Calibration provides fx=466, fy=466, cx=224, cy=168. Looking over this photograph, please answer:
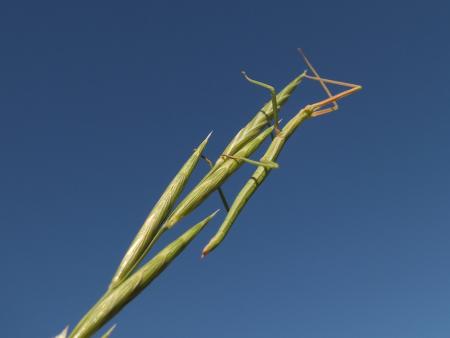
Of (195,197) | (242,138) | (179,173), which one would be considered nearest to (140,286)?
(195,197)

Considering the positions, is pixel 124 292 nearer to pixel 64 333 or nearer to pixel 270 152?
pixel 64 333

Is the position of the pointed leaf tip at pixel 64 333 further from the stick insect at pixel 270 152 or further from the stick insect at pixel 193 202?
the stick insect at pixel 270 152

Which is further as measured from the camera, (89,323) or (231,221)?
(231,221)

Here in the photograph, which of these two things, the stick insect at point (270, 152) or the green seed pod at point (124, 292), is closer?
the green seed pod at point (124, 292)

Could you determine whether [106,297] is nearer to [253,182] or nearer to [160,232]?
[160,232]

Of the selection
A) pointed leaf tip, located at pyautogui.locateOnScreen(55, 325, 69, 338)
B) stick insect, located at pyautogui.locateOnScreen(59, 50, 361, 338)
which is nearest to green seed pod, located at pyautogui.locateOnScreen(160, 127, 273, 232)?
stick insect, located at pyautogui.locateOnScreen(59, 50, 361, 338)

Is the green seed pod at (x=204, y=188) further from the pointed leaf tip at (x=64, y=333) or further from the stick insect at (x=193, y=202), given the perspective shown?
the pointed leaf tip at (x=64, y=333)

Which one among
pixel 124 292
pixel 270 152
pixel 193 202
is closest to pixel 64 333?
pixel 124 292

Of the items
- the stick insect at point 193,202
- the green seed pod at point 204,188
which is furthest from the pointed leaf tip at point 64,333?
the green seed pod at point 204,188

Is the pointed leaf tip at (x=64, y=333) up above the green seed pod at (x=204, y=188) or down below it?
below

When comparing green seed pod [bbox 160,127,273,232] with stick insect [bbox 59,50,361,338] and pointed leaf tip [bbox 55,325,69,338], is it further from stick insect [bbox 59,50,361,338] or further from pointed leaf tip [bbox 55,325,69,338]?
pointed leaf tip [bbox 55,325,69,338]

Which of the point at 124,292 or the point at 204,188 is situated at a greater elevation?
the point at 204,188
